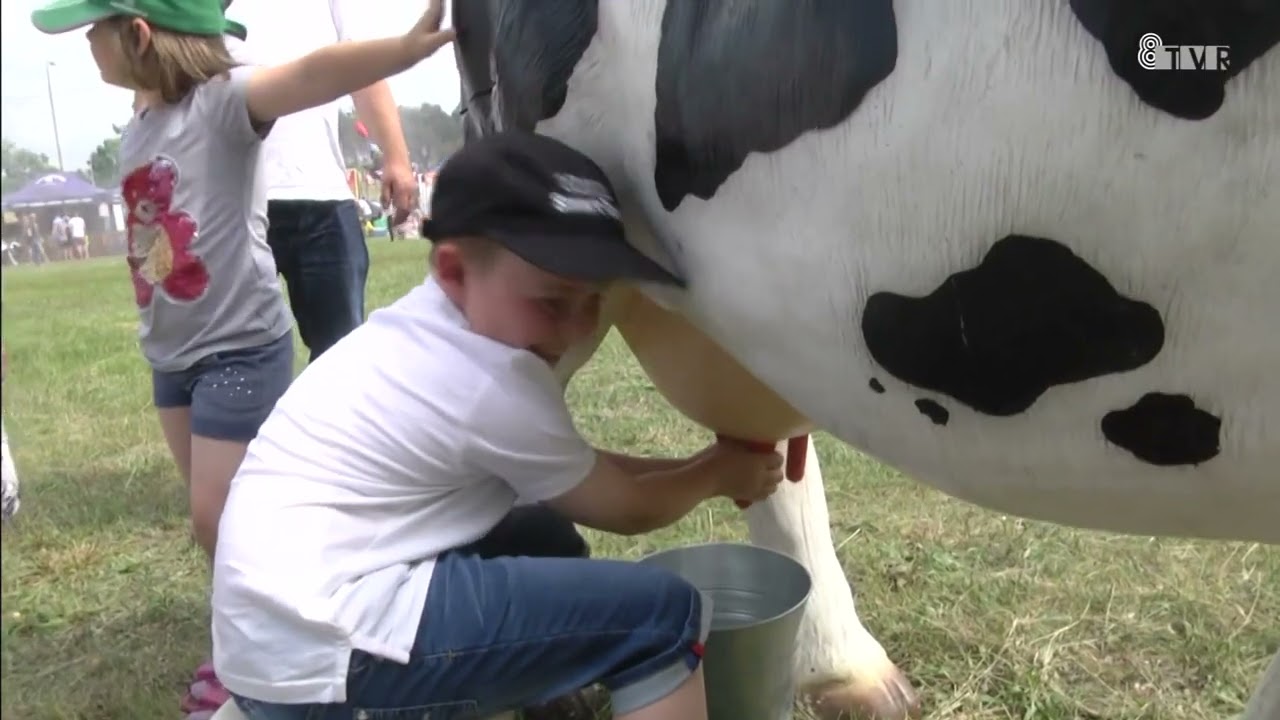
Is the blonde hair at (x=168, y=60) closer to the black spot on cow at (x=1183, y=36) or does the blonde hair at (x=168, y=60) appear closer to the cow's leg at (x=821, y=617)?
the cow's leg at (x=821, y=617)

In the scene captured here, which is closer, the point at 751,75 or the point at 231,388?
the point at 751,75

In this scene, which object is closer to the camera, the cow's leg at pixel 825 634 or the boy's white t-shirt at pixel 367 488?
the boy's white t-shirt at pixel 367 488

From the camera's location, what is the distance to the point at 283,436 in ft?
3.25

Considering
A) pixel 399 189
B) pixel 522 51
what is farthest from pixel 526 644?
pixel 399 189

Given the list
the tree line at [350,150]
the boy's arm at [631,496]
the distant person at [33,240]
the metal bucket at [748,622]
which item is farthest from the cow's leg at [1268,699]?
the distant person at [33,240]

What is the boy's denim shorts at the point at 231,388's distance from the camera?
1492 mm

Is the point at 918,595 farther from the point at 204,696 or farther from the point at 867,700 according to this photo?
Answer: the point at 204,696

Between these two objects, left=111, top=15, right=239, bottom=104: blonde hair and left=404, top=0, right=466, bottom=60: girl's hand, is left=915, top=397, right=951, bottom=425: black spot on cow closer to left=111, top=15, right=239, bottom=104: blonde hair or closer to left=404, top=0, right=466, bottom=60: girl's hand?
left=404, top=0, right=466, bottom=60: girl's hand

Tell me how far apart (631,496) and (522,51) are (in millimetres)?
376

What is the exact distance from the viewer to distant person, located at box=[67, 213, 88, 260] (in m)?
0.83

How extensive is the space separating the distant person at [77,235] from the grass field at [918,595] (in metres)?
0.02

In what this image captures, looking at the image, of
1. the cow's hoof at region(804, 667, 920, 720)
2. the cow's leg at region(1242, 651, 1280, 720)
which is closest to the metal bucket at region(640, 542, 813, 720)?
the cow's hoof at region(804, 667, 920, 720)

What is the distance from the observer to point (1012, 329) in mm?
669

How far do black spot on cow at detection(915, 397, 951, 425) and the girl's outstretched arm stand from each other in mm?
689
